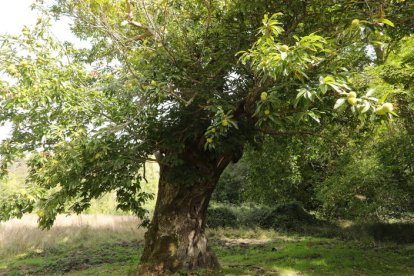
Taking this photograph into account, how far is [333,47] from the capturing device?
455 cm

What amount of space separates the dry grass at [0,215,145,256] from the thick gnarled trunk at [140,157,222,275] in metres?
8.94

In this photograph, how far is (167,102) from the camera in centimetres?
660

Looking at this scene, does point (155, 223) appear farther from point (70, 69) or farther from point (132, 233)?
point (132, 233)

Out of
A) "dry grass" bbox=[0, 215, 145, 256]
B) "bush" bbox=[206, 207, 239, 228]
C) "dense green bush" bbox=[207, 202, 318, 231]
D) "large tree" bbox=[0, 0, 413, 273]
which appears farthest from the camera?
"bush" bbox=[206, 207, 239, 228]

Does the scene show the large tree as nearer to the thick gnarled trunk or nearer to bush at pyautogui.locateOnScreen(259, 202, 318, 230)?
the thick gnarled trunk

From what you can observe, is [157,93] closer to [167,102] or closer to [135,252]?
[167,102]

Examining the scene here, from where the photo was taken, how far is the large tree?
528cm

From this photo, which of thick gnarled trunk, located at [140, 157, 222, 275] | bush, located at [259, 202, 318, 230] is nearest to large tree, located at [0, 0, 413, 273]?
thick gnarled trunk, located at [140, 157, 222, 275]

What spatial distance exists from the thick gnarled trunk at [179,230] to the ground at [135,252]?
1.67 ft

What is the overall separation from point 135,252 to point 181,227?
280 inches

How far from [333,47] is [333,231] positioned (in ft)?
49.3

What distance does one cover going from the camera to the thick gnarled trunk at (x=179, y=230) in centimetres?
682

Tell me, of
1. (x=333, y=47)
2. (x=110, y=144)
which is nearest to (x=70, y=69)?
(x=110, y=144)

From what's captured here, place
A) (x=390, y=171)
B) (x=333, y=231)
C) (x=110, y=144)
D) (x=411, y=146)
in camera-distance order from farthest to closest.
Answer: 1. (x=333, y=231)
2. (x=390, y=171)
3. (x=411, y=146)
4. (x=110, y=144)
